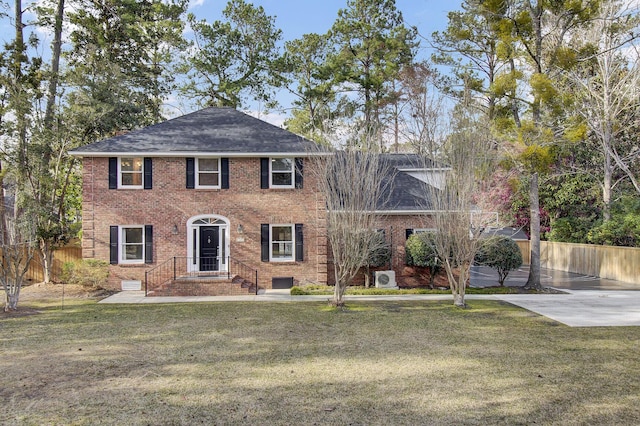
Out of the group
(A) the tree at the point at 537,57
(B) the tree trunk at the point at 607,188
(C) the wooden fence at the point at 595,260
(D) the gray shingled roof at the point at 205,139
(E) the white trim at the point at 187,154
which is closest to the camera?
(A) the tree at the point at 537,57

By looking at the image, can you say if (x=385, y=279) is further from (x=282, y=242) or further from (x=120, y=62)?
(x=120, y=62)

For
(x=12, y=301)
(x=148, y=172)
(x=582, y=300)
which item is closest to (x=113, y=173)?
(x=148, y=172)

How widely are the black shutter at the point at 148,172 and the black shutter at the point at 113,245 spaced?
197 cm

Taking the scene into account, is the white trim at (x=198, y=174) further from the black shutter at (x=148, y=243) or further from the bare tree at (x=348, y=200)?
the bare tree at (x=348, y=200)

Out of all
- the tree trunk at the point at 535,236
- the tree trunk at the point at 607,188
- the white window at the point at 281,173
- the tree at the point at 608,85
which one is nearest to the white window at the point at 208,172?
the white window at the point at 281,173

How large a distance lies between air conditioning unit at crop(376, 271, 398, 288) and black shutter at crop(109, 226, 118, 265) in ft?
32.3

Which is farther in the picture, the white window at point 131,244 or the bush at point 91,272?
the white window at point 131,244

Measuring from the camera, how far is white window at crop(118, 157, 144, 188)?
1653 centimetres

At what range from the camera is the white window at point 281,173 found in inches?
664

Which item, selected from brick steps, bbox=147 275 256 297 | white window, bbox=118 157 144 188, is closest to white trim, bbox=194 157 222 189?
white window, bbox=118 157 144 188

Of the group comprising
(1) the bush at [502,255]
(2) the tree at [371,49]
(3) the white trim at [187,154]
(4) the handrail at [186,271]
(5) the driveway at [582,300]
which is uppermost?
(2) the tree at [371,49]

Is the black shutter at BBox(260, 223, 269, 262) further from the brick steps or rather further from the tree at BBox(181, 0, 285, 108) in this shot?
the tree at BBox(181, 0, 285, 108)

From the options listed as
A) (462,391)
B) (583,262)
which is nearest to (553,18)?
(583,262)

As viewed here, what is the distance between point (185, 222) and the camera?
1655 centimetres
